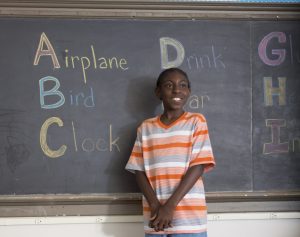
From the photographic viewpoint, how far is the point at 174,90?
216cm

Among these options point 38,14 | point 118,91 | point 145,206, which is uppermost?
point 38,14

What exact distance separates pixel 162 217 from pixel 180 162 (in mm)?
268

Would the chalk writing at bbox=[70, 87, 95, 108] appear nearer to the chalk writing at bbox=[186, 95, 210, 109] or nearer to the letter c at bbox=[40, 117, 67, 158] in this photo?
the letter c at bbox=[40, 117, 67, 158]

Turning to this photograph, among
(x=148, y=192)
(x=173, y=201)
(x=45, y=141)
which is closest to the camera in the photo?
(x=173, y=201)

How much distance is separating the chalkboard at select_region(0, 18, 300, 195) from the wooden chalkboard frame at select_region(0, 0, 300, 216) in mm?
38

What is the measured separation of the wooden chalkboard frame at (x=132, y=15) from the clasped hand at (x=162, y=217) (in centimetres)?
35

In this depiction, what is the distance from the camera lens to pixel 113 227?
93.8 inches

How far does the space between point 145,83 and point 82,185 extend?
651 mm

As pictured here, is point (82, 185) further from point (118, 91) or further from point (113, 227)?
point (118, 91)

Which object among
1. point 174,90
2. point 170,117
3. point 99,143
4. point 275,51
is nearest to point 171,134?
point 170,117

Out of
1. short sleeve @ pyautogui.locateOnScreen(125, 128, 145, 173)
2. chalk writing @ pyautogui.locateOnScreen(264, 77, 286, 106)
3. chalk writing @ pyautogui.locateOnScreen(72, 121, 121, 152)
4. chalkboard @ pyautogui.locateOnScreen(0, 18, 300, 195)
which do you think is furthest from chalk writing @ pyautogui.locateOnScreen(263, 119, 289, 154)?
chalk writing @ pyautogui.locateOnScreen(72, 121, 121, 152)

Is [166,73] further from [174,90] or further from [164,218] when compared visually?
[164,218]

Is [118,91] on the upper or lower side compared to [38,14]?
lower

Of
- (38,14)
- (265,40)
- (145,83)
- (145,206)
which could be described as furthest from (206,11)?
(145,206)
